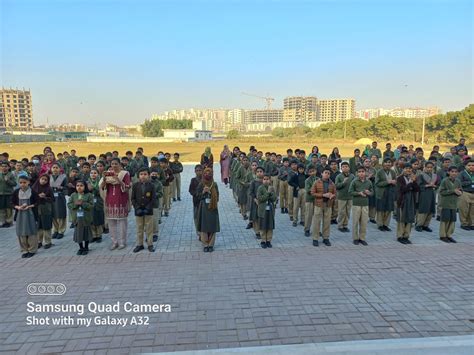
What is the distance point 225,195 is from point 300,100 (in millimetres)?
167846

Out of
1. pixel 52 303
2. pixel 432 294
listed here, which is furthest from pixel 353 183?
pixel 52 303

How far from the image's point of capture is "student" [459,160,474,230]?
28.3 feet

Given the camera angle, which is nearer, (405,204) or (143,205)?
(143,205)

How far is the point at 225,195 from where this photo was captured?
45.3 ft

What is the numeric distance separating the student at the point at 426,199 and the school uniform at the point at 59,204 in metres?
8.41

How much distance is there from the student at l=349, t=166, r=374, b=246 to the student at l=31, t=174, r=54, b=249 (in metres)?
6.44

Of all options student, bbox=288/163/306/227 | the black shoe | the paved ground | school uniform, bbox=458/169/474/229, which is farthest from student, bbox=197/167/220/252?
school uniform, bbox=458/169/474/229

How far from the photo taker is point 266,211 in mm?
7426

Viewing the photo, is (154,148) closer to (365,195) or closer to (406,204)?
(365,195)

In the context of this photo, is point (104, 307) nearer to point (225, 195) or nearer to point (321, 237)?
point (321, 237)

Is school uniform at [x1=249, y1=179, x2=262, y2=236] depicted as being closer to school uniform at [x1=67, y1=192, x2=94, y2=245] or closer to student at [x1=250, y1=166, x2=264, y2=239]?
student at [x1=250, y1=166, x2=264, y2=239]

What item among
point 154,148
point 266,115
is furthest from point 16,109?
point 266,115

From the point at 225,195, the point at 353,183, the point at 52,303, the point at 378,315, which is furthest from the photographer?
the point at 225,195

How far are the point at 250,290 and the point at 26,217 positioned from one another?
461 cm
